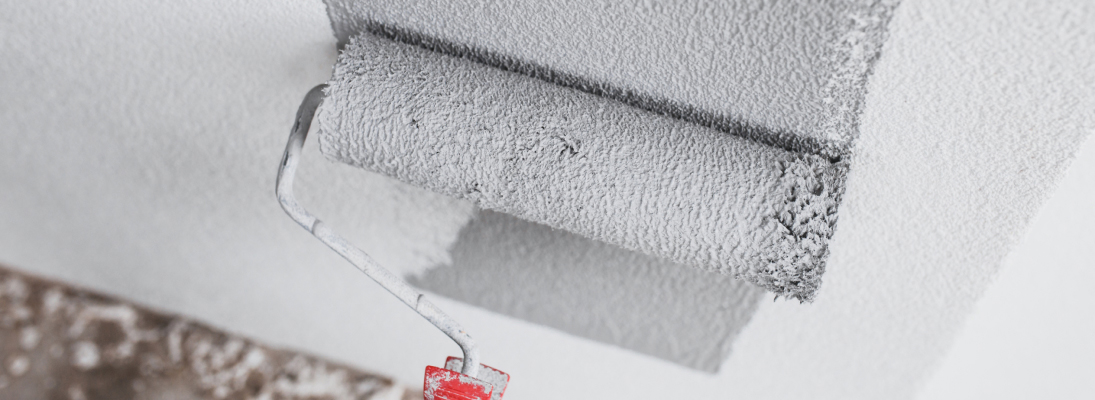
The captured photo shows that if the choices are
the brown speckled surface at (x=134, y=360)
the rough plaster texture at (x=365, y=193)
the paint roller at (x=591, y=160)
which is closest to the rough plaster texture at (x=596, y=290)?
the rough plaster texture at (x=365, y=193)

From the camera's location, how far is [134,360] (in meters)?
1.02

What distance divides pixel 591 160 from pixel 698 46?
12 centimetres

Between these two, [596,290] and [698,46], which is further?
[596,290]

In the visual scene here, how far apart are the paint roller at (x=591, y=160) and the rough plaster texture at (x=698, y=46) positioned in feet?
0.06

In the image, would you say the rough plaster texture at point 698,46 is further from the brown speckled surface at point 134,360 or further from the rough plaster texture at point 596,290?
the brown speckled surface at point 134,360

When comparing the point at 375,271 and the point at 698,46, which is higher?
the point at 698,46

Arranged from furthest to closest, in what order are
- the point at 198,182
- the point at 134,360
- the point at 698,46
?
the point at 134,360 → the point at 198,182 → the point at 698,46

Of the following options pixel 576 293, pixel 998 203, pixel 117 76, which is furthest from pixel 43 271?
pixel 998 203

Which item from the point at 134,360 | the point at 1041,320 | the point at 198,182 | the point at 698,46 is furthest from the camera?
the point at 134,360

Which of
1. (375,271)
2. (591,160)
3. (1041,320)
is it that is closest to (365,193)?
(375,271)

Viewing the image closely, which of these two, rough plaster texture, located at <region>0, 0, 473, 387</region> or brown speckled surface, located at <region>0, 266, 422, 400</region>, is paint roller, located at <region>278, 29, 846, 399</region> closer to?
rough plaster texture, located at <region>0, 0, 473, 387</region>

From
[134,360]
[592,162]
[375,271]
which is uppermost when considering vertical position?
[592,162]

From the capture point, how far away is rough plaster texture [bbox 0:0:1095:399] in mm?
468

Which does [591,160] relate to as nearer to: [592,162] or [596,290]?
[592,162]
